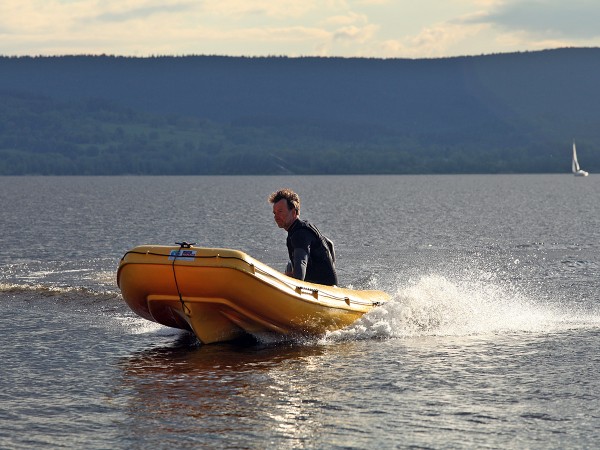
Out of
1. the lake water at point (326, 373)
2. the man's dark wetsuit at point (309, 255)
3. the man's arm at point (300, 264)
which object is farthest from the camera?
the man's arm at point (300, 264)

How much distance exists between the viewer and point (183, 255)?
16516 millimetres

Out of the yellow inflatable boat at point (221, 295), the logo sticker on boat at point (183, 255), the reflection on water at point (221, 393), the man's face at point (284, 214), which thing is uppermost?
the man's face at point (284, 214)

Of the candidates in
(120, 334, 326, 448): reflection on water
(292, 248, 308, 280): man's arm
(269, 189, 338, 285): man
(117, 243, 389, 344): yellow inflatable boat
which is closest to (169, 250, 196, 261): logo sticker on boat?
(117, 243, 389, 344): yellow inflatable boat

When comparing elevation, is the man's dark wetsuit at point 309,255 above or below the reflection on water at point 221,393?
above

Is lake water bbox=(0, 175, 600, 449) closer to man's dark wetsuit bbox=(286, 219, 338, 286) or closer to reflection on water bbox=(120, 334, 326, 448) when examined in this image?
reflection on water bbox=(120, 334, 326, 448)

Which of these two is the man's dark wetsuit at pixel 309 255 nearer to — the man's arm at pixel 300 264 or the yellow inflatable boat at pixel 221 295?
the man's arm at pixel 300 264

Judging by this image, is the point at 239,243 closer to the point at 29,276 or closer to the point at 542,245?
the point at 542,245

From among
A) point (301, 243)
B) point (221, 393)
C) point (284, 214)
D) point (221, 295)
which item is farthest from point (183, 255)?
point (221, 393)

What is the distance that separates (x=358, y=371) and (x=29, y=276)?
1553cm

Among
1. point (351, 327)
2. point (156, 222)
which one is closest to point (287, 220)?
point (351, 327)

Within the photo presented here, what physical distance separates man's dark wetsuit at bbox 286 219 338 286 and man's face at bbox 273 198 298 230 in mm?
87

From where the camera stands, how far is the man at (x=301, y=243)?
55.3 ft

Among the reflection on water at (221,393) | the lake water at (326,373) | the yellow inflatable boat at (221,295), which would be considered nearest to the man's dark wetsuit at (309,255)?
the yellow inflatable boat at (221,295)

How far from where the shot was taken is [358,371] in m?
15.2
